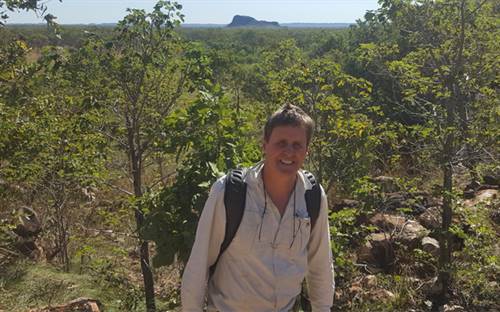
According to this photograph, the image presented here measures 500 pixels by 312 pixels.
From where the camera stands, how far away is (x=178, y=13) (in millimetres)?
4469

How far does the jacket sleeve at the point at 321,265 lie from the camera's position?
1947mm

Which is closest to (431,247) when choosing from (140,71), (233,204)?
(140,71)

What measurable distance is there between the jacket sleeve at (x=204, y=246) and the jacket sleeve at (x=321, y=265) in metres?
0.38

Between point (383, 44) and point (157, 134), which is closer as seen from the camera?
point (157, 134)

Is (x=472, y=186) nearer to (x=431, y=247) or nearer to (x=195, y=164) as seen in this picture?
(x=431, y=247)

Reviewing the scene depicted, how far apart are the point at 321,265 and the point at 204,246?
0.49m

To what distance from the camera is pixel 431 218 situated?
6.18 m

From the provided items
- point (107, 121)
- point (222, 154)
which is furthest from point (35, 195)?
point (222, 154)

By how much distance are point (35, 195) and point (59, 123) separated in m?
1.43

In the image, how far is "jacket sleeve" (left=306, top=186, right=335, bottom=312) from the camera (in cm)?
195

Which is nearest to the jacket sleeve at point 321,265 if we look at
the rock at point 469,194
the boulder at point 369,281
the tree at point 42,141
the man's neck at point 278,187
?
the man's neck at point 278,187

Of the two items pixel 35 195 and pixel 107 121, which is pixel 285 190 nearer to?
pixel 107 121

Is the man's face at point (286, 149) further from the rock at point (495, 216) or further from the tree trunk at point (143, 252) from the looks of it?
the rock at point (495, 216)

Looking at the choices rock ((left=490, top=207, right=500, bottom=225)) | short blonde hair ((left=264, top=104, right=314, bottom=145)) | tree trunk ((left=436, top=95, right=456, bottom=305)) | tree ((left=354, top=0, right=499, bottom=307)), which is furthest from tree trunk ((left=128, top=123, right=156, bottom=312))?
rock ((left=490, top=207, right=500, bottom=225))
